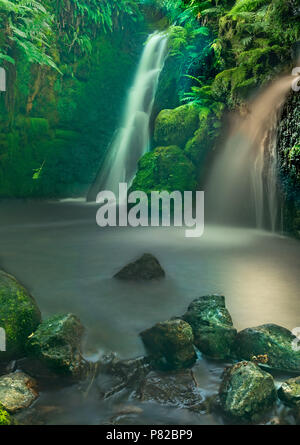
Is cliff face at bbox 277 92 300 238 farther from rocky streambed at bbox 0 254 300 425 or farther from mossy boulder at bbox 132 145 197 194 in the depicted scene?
rocky streambed at bbox 0 254 300 425

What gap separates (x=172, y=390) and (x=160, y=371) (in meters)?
0.26

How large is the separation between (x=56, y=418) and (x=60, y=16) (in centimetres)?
1240

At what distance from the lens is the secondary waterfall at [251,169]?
24.5 ft

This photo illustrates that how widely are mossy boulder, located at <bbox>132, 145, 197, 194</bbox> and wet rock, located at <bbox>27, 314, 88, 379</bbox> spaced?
6.36 metres

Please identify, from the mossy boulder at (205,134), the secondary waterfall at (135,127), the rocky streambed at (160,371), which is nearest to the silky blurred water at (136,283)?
the rocky streambed at (160,371)

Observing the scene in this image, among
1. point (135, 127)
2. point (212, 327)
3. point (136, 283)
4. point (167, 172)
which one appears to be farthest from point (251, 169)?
point (212, 327)

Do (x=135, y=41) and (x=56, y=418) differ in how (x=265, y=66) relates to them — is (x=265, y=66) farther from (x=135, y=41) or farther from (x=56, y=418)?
(x=56, y=418)

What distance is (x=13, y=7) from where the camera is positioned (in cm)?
801

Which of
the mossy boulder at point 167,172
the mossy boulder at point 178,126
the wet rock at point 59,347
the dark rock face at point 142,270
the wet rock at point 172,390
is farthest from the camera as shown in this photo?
the mossy boulder at point 178,126

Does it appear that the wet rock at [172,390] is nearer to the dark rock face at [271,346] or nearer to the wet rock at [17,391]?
the dark rock face at [271,346]

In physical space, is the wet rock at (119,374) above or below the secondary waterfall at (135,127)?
below

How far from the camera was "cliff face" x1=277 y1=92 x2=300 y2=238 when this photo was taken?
253 inches

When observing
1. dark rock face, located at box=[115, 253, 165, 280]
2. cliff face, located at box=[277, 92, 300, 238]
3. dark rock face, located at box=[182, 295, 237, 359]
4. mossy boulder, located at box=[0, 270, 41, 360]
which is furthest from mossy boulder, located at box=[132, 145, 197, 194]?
mossy boulder, located at box=[0, 270, 41, 360]
